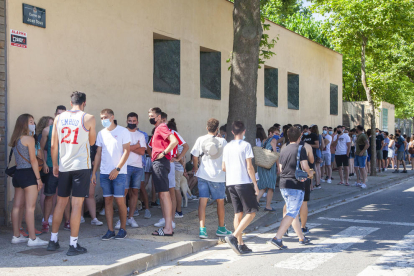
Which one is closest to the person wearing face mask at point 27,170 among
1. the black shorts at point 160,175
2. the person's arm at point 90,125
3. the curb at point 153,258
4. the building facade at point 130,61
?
the person's arm at point 90,125

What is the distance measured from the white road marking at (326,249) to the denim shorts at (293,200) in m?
0.58

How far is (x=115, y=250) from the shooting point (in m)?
6.03

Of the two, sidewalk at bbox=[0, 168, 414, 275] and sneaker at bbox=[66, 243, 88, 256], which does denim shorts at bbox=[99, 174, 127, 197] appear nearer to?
sidewalk at bbox=[0, 168, 414, 275]

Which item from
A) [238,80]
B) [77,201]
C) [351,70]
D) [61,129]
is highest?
[351,70]

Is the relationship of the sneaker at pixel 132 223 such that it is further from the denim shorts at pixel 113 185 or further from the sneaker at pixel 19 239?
the sneaker at pixel 19 239

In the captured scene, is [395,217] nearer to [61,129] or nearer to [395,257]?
[395,257]

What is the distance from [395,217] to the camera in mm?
9133

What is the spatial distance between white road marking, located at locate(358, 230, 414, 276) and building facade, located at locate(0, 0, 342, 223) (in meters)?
5.90

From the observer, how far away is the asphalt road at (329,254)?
5.53 m

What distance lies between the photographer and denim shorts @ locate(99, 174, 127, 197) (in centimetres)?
669

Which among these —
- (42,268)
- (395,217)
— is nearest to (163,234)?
(42,268)

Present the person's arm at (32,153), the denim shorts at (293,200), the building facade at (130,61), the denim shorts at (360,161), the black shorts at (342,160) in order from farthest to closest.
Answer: the black shorts at (342,160), the denim shorts at (360,161), the building facade at (130,61), the denim shorts at (293,200), the person's arm at (32,153)

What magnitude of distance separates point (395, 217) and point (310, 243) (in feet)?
10.3

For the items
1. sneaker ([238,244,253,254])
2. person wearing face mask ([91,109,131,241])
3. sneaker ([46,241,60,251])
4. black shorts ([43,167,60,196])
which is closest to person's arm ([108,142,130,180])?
person wearing face mask ([91,109,131,241])
